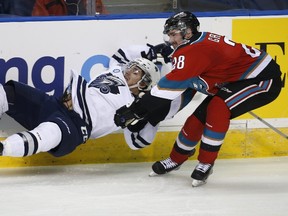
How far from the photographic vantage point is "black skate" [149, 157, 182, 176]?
3.75m

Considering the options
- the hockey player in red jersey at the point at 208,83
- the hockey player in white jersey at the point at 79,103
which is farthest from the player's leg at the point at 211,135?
the hockey player in white jersey at the point at 79,103

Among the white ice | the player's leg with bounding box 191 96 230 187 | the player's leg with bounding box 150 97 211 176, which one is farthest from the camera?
the player's leg with bounding box 150 97 211 176

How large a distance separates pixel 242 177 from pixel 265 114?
46 centimetres

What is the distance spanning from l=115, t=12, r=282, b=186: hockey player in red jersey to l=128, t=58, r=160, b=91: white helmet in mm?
198

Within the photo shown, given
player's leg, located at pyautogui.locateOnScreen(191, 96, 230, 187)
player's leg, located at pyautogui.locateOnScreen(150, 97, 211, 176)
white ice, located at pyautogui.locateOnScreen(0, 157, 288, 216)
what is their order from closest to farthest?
white ice, located at pyautogui.locateOnScreen(0, 157, 288, 216) → player's leg, located at pyautogui.locateOnScreen(191, 96, 230, 187) → player's leg, located at pyautogui.locateOnScreen(150, 97, 211, 176)

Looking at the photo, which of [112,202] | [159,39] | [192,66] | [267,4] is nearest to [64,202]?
[112,202]

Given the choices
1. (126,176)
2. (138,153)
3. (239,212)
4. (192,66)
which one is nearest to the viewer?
(239,212)

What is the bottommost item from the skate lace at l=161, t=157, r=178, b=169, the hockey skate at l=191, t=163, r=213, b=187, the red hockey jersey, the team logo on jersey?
the skate lace at l=161, t=157, r=178, b=169

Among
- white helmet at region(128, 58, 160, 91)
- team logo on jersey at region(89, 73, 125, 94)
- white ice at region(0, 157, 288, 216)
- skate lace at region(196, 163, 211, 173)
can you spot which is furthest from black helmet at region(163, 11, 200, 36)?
white ice at region(0, 157, 288, 216)

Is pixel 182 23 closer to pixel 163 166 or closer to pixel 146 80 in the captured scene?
pixel 146 80

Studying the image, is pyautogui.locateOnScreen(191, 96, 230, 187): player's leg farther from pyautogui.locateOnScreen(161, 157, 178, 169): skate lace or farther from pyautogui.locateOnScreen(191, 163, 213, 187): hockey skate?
pyautogui.locateOnScreen(161, 157, 178, 169): skate lace

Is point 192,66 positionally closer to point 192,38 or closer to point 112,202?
point 192,38

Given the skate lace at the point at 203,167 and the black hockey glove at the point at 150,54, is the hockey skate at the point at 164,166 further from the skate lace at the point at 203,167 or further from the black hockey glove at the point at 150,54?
the black hockey glove at the point at 150,54

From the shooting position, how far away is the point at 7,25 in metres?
3.83
